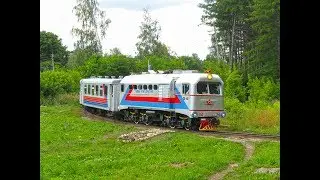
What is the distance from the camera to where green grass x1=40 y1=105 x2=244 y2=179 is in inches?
190

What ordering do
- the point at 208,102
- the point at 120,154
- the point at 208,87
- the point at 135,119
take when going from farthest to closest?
the point at 135,119
the point at 208,87
the point at 208,102
the point at 120,154

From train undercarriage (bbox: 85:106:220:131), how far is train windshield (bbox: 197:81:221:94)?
531 millimetres

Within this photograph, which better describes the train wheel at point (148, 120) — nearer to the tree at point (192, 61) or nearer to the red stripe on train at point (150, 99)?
the red stripe on train at point (150, 99)

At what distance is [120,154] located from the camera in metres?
6.11

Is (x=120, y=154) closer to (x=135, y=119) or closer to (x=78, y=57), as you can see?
(x=135, y=119)

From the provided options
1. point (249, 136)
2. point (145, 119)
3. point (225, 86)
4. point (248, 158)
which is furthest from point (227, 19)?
point (248, 158)

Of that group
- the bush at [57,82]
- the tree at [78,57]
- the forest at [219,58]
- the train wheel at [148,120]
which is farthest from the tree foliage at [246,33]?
the bush at [57,82]

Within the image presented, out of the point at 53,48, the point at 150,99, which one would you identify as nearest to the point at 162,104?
the point at 150,99

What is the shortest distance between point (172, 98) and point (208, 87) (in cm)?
75

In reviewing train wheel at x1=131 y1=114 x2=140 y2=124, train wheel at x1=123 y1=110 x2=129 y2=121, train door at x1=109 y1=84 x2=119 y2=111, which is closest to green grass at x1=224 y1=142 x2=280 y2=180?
train wheel at x1=131 y1=114 x2=140 y2=124

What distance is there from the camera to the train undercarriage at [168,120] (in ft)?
27.7

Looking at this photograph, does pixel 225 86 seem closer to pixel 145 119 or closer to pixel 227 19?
pixel 145 119

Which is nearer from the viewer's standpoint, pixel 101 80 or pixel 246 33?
pixel 101 80

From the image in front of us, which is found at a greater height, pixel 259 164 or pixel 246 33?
pixel 246 33
